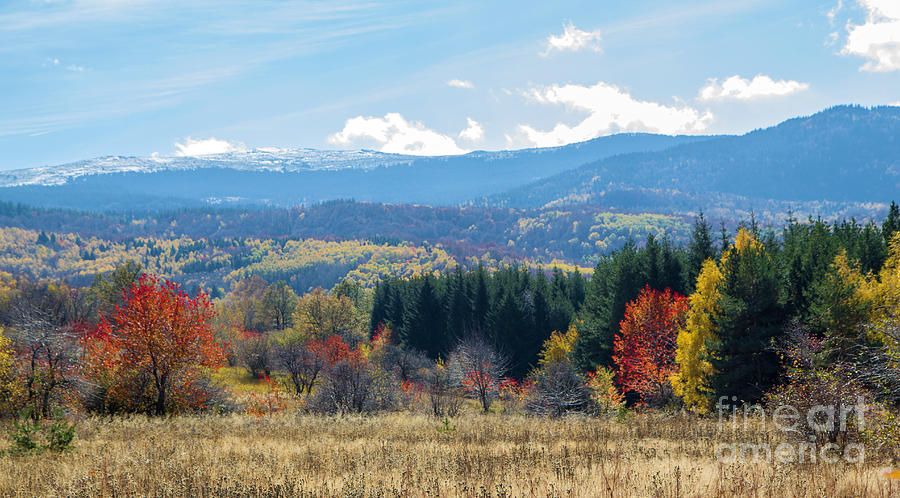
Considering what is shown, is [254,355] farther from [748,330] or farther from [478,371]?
[748,330]

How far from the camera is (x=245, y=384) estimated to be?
6712 centimetres

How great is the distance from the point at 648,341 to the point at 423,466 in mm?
36771

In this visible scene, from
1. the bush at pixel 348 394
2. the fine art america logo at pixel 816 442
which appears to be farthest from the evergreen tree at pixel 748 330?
the bush at pixel 348 394

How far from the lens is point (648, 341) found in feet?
144

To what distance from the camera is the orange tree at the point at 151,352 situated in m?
24.7

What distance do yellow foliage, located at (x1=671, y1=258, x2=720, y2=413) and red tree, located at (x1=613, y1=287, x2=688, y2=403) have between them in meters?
7.59

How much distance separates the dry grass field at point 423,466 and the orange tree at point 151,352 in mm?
8376

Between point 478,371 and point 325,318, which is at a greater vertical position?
point 325,318

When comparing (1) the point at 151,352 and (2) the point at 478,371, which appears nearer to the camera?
(1) the point at 151,352

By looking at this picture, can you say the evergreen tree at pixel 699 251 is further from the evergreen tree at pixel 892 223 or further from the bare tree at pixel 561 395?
the bare tree at pixel 561 395

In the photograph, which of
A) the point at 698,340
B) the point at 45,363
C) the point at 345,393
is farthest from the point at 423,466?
the point at 45,363

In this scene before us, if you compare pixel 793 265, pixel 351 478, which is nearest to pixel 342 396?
pixel 351 478

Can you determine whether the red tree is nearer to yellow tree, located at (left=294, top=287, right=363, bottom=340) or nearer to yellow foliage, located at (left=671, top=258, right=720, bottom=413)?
yellow foliage, located at (left=671, top=258, right=720, bottom=413)

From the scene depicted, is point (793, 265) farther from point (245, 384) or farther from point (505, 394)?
point (245, 384)
